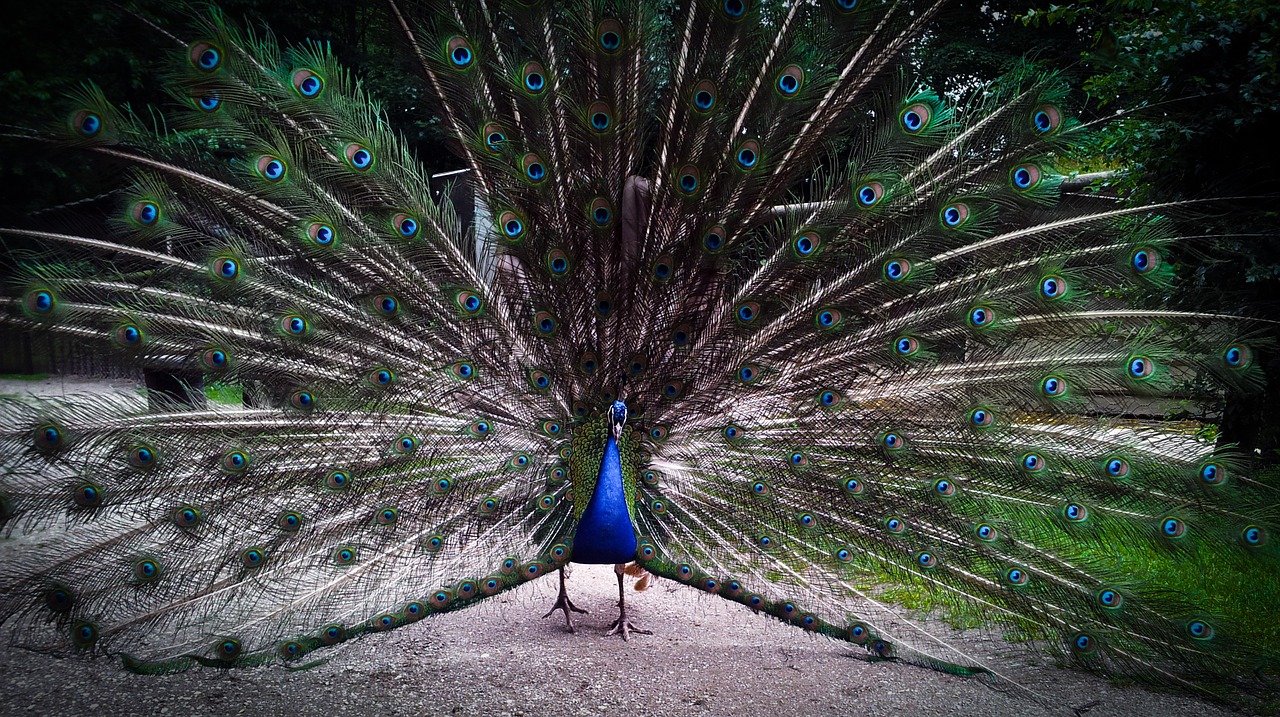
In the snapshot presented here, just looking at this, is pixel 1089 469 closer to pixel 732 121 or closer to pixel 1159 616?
pixel 1159 616

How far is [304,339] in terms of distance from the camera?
2625mm

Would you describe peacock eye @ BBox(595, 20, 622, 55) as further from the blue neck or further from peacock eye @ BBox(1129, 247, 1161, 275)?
peacock eye @ BBox(1129, 247, 1161, 275)

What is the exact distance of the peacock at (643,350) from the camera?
7.91 feet

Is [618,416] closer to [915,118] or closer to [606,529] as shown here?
[606,529]

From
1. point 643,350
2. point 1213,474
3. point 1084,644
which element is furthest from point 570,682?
point 1213,474

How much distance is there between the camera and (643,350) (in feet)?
9.52

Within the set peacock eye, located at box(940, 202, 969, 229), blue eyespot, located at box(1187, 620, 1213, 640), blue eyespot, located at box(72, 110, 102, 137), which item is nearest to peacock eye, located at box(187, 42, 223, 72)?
blue eyespot, located at box(72, 110, 102, 137)

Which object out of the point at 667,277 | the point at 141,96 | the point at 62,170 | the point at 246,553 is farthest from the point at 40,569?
the point at 667,277

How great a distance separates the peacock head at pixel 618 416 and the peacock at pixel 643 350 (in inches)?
4.7

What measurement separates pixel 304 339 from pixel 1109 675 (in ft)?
10.7

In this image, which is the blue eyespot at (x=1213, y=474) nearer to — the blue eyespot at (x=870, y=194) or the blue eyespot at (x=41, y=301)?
the blue eyespot at (x=870, y=194)

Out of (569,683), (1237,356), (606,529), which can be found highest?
(1237,356)

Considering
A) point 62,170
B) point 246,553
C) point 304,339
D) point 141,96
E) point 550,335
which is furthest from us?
point 550,335

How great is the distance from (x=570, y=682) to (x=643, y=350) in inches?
57.5
